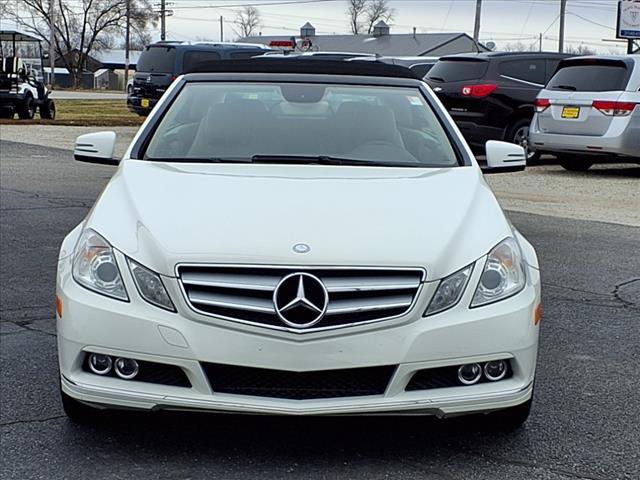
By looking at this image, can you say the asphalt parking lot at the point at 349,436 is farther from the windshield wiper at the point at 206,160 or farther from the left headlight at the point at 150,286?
the windshield wiper at the point at 206,160

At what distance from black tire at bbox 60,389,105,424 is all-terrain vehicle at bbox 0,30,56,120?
24635 mm

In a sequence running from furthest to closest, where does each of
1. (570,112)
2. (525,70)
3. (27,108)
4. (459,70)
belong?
1. (27,108)
2. (525,70)
3. (459,70)
4. (570,112)

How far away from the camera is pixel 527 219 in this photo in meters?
11.3

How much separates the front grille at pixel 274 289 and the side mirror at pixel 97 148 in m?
2.06

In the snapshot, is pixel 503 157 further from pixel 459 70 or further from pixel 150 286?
pixel 459 70

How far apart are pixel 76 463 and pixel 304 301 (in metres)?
1.10

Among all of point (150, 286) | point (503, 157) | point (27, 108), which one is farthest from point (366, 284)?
point (27, 108)

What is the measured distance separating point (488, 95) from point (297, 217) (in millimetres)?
13569

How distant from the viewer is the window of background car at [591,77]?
15.5 metres

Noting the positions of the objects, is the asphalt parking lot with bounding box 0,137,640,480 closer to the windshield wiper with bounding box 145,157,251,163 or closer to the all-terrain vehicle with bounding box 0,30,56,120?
the windshield wiper with bounding box 145,157,251,163

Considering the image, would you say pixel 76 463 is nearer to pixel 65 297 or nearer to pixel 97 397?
pixel 97 397

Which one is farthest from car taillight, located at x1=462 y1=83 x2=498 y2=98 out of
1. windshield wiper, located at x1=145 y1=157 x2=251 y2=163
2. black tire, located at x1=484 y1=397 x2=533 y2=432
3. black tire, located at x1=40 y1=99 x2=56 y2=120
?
black tire, located at x1=40 y1=99 x2=56 y2=120

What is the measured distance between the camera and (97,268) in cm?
409

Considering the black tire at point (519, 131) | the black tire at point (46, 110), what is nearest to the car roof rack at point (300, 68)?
the black tire at point (519, 131)
